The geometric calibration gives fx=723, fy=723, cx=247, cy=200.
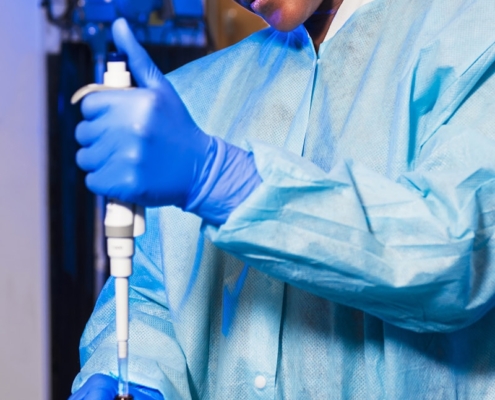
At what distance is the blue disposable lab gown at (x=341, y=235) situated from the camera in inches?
27.6

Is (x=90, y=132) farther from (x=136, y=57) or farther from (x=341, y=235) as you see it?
(x=341, y=235)

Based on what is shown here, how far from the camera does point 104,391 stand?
3.05 feet

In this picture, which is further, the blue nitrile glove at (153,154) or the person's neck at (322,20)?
the person's neck at (322,20)

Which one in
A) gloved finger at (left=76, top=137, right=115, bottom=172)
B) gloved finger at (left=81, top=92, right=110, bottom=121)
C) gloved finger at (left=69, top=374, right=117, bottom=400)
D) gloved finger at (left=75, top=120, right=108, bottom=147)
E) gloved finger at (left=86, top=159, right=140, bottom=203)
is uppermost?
gloved finger at (left=81, top=92, right=110, bottom=121)

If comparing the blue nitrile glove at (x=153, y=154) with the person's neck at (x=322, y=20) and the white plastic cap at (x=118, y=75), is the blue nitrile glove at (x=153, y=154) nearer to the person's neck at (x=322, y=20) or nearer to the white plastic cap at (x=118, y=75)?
the white plastic cap at (x=118, y=75)

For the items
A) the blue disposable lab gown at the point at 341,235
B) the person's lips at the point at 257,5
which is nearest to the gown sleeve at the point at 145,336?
the blue disposable lab gown at the point at 341,235

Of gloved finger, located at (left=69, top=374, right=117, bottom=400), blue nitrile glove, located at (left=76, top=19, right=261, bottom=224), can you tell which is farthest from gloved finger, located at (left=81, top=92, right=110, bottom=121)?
gloved finger, located at (left=69, top=374, right=117, bottom=400)

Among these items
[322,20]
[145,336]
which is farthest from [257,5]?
[145,336]

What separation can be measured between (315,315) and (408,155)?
0.23m

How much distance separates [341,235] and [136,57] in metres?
0.26

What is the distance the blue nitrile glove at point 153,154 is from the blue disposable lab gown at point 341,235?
0.03 metres

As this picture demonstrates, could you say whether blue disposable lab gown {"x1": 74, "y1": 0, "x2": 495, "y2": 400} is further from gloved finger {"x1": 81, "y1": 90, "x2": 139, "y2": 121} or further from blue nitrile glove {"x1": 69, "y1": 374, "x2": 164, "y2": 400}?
gloved finger {"x1": 81, "y1": 90, "x2": 139, "y2": 121}

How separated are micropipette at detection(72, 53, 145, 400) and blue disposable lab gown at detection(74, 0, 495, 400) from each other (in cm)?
9

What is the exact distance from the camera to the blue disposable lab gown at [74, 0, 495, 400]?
0.70 m
